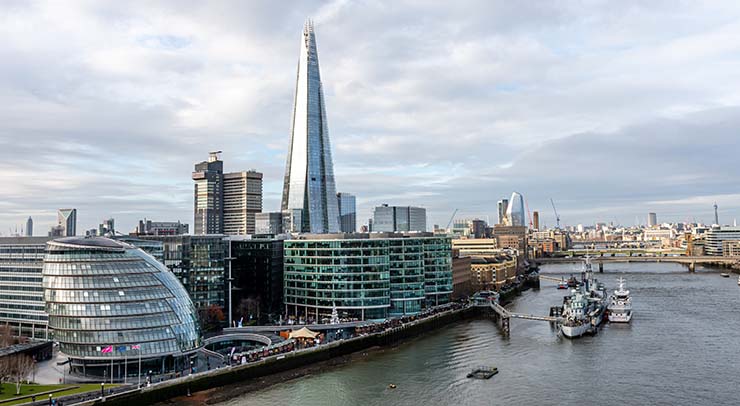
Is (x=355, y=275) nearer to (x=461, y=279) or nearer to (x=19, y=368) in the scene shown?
(x=461, y=279)

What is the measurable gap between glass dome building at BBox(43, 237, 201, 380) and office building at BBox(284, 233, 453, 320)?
3097 centimetres

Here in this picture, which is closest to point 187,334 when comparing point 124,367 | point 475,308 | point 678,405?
point 124,367

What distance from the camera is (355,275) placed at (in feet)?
280

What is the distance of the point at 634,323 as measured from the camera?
8894cm

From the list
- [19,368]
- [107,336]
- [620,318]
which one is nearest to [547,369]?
[620,318]

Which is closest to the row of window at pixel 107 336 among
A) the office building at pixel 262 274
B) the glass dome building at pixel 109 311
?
the glass dome building at pixel 109 311

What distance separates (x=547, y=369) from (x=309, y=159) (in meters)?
97.3

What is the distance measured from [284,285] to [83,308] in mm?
41438

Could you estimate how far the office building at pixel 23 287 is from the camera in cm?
7062

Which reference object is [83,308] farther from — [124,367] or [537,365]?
[537,365]

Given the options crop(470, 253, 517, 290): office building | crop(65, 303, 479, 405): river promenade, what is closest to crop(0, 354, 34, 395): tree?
Answer: crop(65, 303, 479, 405): river promenade

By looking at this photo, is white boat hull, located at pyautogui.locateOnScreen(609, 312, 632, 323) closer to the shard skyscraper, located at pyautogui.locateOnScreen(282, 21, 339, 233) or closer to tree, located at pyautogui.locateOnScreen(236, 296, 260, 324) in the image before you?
tree, located at pyautogui.locateOnScreen(236, 296, 260, 324)

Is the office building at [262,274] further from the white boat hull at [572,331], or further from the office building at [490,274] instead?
the office building at [490,274]

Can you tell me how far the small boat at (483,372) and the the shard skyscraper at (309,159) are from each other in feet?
315
